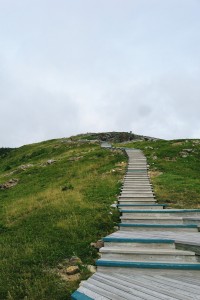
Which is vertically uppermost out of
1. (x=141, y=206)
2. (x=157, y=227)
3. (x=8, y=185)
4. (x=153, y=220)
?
(x=8, y=185)

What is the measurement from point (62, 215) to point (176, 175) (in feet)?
38.1

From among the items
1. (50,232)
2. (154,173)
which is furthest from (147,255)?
(154,173)

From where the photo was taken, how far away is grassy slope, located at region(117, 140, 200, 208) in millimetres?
16750

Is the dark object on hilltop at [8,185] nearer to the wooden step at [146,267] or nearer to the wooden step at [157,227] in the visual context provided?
the wooden step at [157,227]

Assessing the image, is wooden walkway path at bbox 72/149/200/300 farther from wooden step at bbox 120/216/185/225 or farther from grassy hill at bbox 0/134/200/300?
grassy hill at bbox 0/134/200/300

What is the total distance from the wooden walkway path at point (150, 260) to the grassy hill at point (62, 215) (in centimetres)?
69

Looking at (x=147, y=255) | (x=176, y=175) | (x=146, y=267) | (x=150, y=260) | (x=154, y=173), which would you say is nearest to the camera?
(x=146, y=267)

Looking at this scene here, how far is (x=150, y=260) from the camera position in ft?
29.0

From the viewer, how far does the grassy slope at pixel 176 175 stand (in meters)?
16.8

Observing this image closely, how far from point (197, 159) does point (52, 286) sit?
25062 mm

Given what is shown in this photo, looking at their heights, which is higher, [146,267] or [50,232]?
[50,232]

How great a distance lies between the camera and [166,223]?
40.7 feet

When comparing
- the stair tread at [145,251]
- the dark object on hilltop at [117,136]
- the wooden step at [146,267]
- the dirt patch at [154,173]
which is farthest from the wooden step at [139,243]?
the dark object on hilltop at [117,136]

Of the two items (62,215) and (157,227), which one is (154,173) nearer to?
(62,215)
